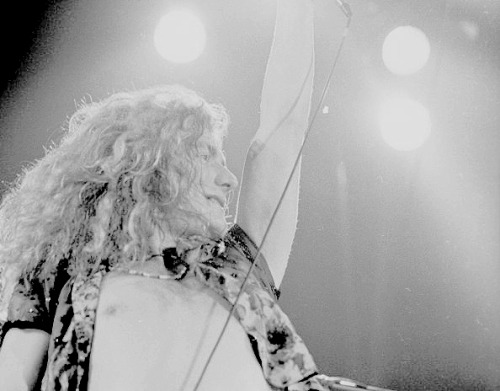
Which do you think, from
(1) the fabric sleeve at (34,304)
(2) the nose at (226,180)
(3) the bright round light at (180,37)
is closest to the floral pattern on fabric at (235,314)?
(1) the fabric sleeve at (34,304)

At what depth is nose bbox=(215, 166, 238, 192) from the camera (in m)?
1.22

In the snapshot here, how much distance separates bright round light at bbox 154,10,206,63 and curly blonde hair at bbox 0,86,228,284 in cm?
79

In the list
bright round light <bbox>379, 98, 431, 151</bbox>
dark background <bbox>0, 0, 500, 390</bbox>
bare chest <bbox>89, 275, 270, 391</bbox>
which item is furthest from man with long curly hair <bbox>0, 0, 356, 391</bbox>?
bright round light <bbox>379, 98, 431, 151</bbox>

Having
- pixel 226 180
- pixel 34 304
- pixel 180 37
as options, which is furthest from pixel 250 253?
pixel 180 37

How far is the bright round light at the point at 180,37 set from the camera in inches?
83.1

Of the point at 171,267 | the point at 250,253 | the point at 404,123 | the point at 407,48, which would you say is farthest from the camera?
the point at 404,123

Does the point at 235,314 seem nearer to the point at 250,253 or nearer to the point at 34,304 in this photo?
the point at 250,253

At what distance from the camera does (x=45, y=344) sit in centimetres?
99

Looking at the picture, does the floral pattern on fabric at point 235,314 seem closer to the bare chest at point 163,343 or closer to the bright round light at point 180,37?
the bare chest at point 163,343

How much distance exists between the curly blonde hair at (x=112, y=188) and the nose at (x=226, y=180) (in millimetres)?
61

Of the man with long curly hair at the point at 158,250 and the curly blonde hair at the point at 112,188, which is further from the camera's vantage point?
the curly blonde hair at the point at 112,188

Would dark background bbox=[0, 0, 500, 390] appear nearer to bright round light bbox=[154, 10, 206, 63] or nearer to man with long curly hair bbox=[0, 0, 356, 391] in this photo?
bright round light bbox=[154, 10, 206, 63]

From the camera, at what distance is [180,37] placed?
6.93ft

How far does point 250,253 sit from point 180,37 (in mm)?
1222
